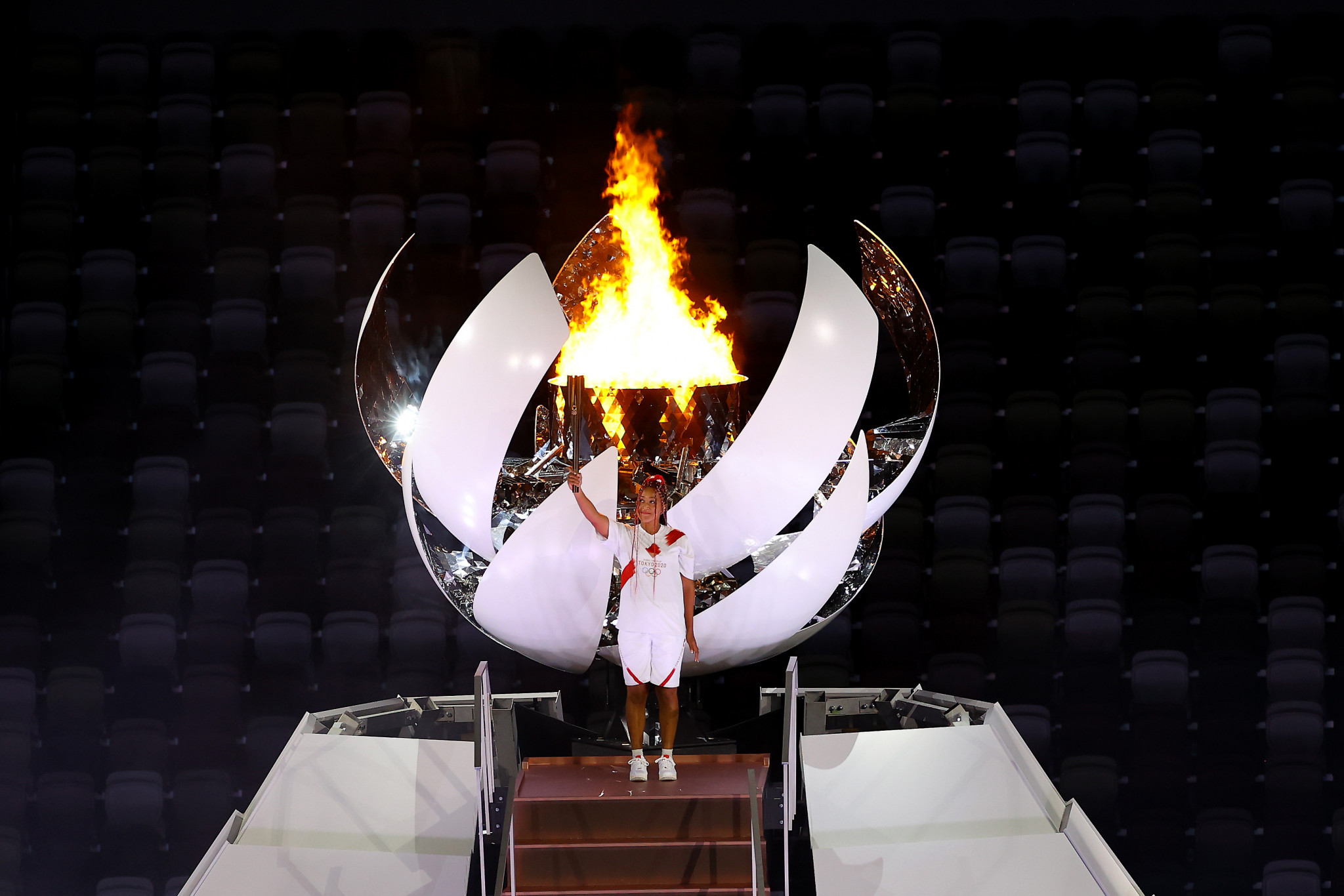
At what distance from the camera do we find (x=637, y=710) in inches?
203

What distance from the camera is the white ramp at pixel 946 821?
4.73 meters

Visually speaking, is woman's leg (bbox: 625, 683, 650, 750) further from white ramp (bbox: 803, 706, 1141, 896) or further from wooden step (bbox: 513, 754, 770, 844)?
white ramp (bbox: 803, 706, 1141, 896)

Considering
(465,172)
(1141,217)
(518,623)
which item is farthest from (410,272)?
(1141,217)

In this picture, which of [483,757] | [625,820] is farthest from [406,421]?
[625,820]

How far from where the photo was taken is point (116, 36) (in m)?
8.21

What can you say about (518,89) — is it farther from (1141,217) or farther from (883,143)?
(1141,217)

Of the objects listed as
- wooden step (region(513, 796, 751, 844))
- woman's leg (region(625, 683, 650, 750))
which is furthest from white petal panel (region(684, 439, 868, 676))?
wooden step (region(513, 796, 751, 844))

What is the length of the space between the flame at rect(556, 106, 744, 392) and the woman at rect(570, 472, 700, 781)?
0.87 meters

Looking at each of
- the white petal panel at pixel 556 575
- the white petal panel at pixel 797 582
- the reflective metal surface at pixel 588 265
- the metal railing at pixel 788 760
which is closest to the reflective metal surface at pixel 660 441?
the white petal panel at pixel 797 582

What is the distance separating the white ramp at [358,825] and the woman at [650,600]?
0.83 meters

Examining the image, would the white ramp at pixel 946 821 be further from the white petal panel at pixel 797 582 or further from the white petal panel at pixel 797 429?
the white petal panel at pixel 797 429

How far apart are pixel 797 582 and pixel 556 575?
98 centimetres

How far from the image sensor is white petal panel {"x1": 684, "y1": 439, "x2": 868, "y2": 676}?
527cm

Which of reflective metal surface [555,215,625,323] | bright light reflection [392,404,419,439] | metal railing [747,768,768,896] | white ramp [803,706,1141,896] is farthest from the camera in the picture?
reflective metal surface [555,215,625,323]
